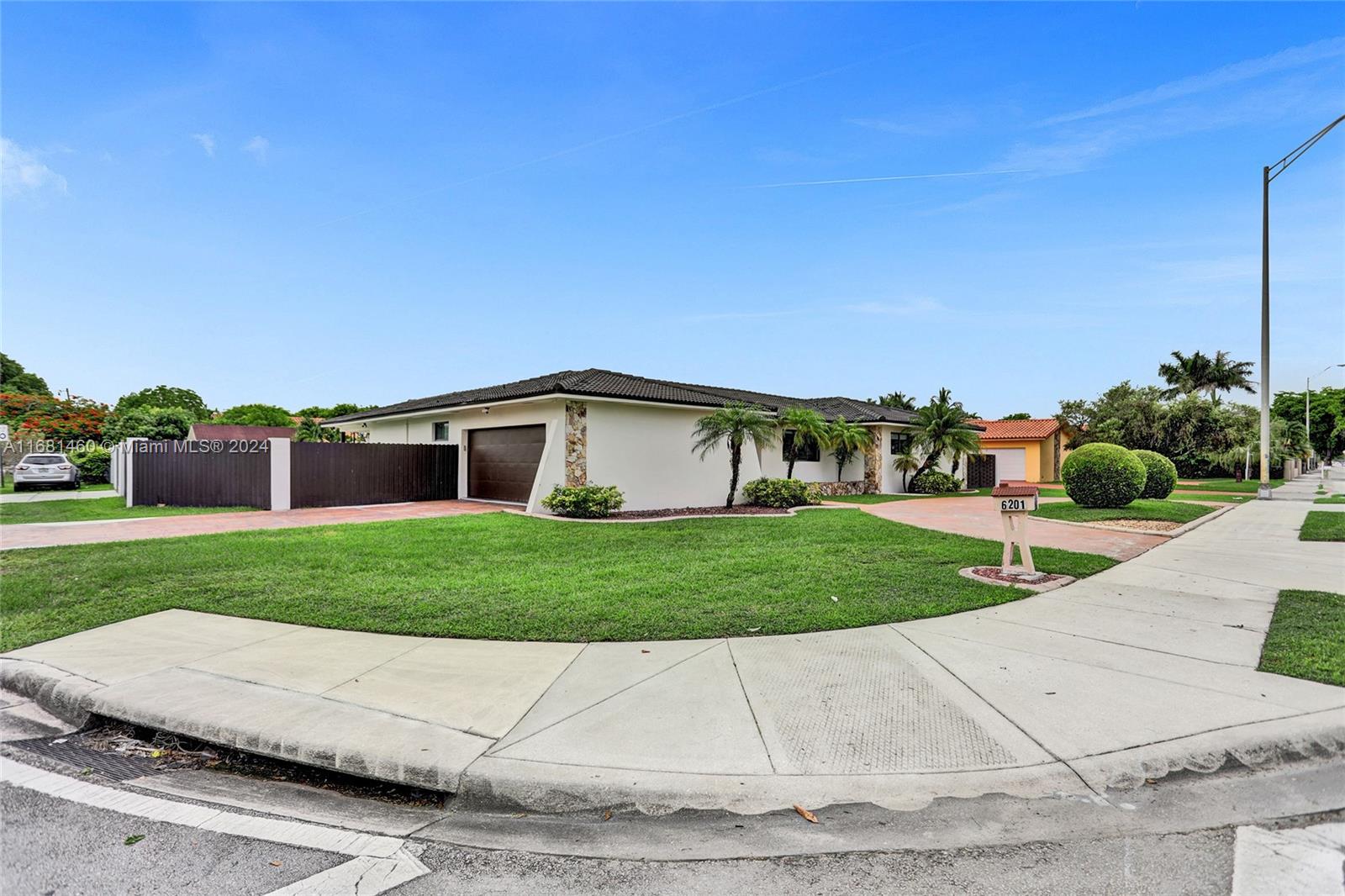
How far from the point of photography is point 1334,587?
7289mm

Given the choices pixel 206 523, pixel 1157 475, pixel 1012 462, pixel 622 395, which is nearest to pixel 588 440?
pixel 622 395

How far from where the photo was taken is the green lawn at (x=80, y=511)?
15102 mm

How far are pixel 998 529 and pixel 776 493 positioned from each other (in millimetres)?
6272

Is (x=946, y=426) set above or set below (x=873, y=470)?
above

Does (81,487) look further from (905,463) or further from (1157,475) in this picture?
(1157,475)

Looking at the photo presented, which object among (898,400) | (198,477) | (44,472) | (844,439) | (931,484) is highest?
(898,400)

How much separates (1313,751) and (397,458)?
69.0 feet

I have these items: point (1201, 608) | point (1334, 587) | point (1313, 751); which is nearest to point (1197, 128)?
point (1334, 587)

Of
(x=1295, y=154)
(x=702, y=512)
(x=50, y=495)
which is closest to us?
(x=702, y=512)

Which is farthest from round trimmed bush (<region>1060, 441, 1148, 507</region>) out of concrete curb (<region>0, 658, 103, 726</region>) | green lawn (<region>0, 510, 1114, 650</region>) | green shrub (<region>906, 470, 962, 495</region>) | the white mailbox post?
concrete curb (<region>0, 658, 103, 726</region>)

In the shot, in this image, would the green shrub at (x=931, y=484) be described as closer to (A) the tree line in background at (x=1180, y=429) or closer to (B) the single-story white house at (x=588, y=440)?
(B) the single-story white house at (x=588, y=440)

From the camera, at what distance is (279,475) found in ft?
59.5

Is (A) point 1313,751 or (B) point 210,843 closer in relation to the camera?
(B) point 210,843

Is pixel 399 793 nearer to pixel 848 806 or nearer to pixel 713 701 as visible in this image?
pixel 713 701
